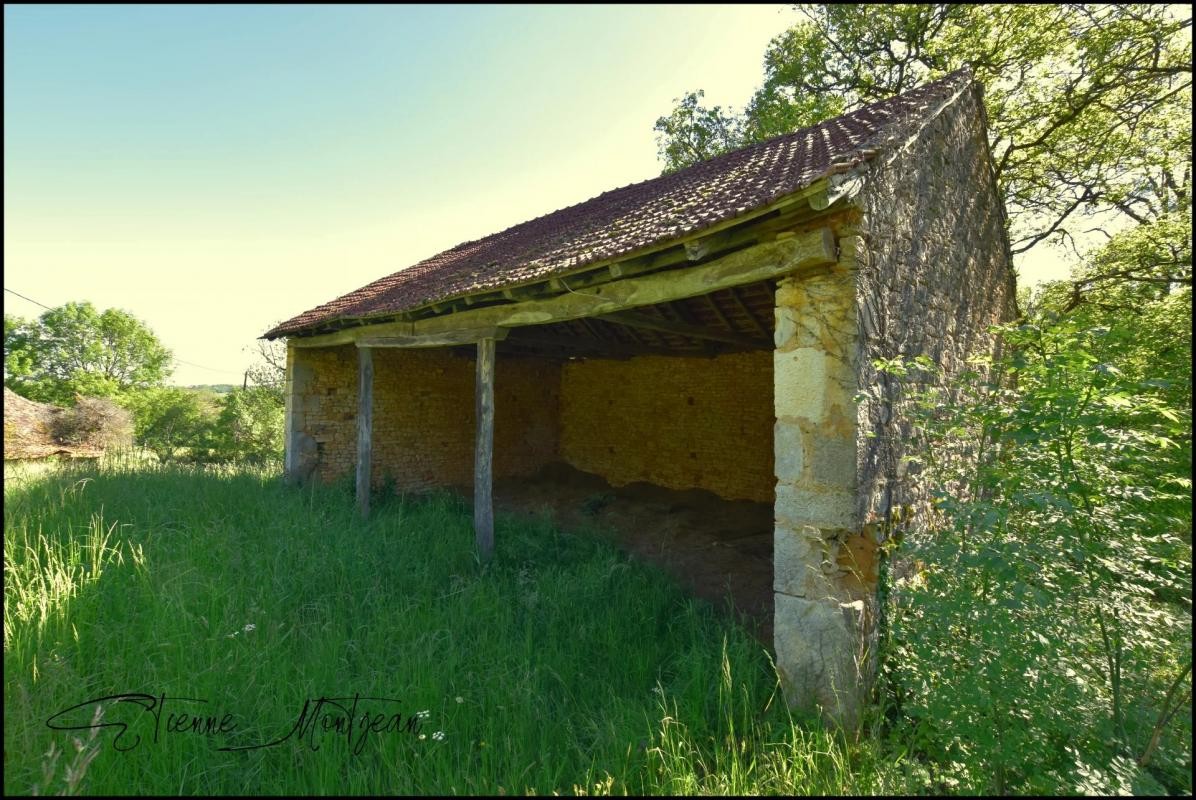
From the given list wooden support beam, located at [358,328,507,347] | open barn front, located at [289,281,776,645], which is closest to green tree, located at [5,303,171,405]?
open barn front, located at [289,281,776,645]

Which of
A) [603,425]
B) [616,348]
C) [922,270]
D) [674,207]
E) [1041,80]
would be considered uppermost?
[1041,80]

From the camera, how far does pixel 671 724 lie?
2.95m

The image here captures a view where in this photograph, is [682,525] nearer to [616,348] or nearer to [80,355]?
[616,348]

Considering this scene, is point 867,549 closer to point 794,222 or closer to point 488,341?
point 794,222

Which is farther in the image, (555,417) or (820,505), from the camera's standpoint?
(555,417)

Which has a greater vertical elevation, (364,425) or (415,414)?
(415,414)

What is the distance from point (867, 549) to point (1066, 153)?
11.6 m

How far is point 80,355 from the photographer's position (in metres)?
29.6

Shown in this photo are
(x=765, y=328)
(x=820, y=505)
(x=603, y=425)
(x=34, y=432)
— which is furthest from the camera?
(x=34, y=432)

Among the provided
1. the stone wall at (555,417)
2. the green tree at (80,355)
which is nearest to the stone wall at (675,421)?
the stone wall at (555,417)

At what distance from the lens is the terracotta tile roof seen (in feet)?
12.1
